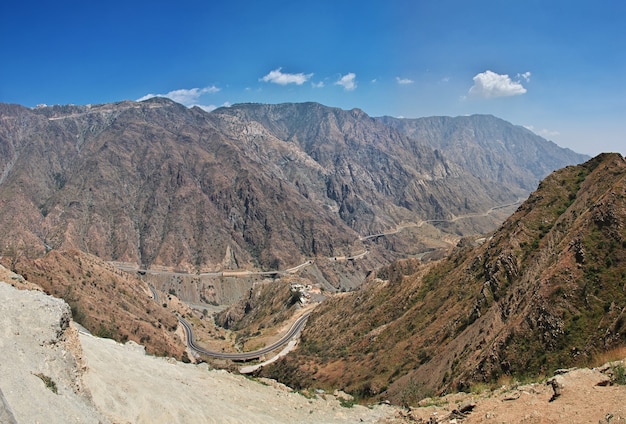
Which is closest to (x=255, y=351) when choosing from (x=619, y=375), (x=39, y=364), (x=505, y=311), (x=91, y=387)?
(x=505, y=311)

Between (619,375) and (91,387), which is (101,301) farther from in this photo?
(619,375)

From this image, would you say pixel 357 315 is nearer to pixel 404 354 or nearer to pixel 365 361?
pixel 365 361

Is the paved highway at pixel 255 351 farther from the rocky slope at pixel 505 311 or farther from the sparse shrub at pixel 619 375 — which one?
the sparse shrub at pixel 619 375

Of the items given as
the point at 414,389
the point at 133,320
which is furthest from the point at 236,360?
the point at 414,389

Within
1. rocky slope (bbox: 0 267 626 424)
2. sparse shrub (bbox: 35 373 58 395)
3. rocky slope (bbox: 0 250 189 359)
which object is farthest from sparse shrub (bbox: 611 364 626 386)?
rocky slope (bbox: 0 250 189 359)

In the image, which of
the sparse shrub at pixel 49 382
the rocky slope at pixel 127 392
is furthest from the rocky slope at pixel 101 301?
the sparse shrub at pixel 49 382
